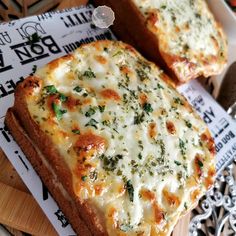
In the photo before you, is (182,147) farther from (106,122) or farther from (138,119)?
(106,122)

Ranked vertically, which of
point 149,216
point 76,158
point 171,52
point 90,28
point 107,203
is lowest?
point 149,216

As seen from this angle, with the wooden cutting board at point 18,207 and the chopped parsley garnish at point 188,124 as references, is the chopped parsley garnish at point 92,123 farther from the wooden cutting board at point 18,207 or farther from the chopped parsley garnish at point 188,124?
the chopped parsley garnish at point 188,124

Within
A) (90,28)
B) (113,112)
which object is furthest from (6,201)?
(90,28)

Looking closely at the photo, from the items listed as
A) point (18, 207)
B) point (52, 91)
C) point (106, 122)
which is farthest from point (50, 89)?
point (18, 207)

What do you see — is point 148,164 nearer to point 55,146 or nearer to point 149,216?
point 149,216

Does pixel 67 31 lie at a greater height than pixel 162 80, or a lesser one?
greater

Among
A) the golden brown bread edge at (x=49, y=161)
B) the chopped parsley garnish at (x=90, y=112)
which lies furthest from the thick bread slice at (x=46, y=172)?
the chopped parsley garnish at (x=90, y=112)
